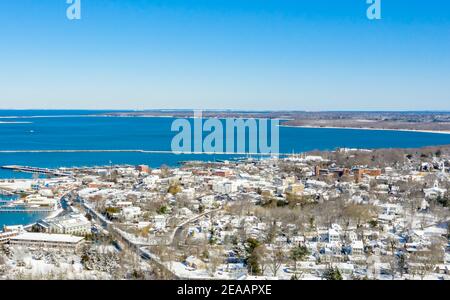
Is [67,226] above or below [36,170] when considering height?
above

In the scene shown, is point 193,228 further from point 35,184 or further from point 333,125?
point 333,125

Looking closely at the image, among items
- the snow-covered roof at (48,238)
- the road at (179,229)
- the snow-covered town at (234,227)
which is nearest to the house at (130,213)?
the snow-covered town at (234,227)

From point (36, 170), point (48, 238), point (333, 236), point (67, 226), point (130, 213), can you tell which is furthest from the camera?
point (36, 170)

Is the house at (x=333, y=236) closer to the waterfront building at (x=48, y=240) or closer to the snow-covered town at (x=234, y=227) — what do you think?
the snow-covered town at (x=234, y=227)

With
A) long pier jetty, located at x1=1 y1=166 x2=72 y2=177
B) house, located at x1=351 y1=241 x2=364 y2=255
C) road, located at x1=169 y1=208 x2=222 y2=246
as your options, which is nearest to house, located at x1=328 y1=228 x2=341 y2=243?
house, located at x1=351 y1=241 x2=364 y2=255

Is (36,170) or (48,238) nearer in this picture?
(48,238)

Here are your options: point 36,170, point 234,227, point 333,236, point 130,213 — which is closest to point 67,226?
point 130,213

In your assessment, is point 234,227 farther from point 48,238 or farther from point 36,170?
point 36,170

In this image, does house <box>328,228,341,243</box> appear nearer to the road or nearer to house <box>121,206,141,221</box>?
the road
